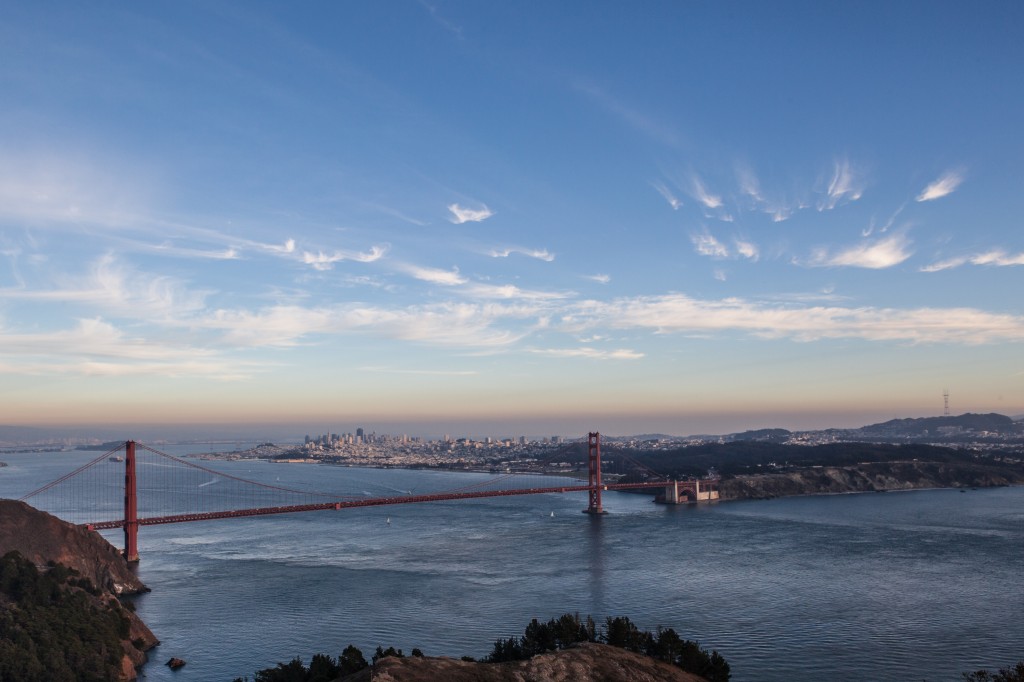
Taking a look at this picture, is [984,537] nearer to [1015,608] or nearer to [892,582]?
[892,582]

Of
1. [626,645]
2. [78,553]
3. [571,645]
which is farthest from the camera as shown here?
[78,553]

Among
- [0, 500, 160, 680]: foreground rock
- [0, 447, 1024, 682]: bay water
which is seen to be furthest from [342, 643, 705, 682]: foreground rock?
[0, 500, 160, 680]: foreground rock

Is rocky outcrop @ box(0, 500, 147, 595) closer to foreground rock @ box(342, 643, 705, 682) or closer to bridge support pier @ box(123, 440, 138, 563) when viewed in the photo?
bridge support pier @ box(123, 440, 138, 563)

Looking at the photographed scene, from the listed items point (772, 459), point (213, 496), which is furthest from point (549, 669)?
point (772, 459)

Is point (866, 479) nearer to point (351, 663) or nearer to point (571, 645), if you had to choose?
point (571, 645)

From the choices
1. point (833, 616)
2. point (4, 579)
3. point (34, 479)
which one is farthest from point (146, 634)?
point (34, 479)
